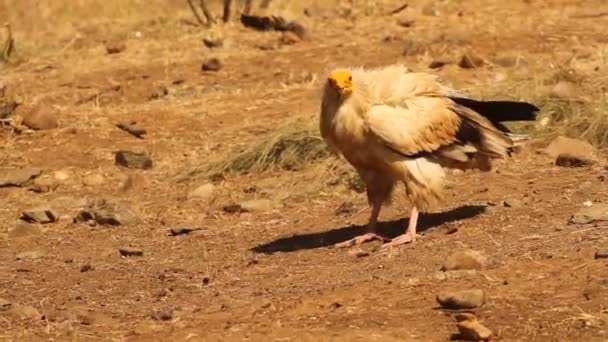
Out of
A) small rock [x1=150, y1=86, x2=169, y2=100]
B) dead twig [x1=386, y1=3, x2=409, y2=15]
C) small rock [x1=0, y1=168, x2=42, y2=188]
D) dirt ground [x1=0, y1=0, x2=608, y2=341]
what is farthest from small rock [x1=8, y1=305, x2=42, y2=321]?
dead twig [x1=386, y1=3, x2=409, y2=15]

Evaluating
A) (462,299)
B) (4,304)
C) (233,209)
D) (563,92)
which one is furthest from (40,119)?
(462,299)

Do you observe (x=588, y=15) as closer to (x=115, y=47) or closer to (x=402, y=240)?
(x=115, y=47)

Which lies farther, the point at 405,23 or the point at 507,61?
the point at 405,23

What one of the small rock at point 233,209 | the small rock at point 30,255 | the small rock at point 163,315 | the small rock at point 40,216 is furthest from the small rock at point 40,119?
the small rock at point 163,315

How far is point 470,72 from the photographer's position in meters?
14.0

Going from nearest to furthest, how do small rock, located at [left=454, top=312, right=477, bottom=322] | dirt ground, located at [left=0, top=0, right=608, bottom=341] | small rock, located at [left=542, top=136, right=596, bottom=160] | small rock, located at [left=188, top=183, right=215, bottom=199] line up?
small rock, located at [left=454, top=312, right=477, bottom=322] → dirt ground, located at [left=0, top=0, right=608, bottom=341] → small rock, located at [left=542, top=136, right=596, bottom=160] → small rock, located at [left=188, top=183, right=215, bottom=199]

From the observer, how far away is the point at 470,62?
46.6ft

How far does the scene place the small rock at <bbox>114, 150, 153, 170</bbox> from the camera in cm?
1190

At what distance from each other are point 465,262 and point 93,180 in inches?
199

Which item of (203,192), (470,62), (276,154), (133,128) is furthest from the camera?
(470,62)

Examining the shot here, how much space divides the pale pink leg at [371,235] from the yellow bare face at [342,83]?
86cm

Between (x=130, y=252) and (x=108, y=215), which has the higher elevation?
(x=130, y=252)

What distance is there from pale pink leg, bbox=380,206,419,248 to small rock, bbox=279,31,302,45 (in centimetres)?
812

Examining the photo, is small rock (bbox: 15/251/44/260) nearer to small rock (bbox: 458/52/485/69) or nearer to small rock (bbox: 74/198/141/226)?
Result: small rock (bbox: 74/198/141/226)
